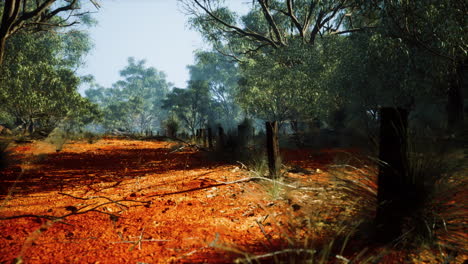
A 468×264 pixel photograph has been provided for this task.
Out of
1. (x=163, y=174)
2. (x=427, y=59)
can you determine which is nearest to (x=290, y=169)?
(x=163, y=174)

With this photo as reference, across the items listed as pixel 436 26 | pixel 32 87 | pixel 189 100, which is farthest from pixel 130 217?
pixel 189 100

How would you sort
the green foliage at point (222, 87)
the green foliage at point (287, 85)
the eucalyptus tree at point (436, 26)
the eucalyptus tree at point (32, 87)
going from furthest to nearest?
the green foliage at point (222, 87), the green foliage at point (287, 85), the eucalyptus tree at point (32, 87), the eucalyptus tree at point (436, 26)

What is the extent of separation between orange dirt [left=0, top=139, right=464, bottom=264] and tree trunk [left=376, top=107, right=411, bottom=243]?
387 millimetres

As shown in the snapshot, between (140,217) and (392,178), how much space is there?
269cm

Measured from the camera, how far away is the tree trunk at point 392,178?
206 cm

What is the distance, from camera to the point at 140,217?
10.1 ft

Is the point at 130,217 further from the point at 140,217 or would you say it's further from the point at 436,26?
Result: the point at 436,26

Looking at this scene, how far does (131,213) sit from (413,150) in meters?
3.20

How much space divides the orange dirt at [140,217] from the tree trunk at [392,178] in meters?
0.39

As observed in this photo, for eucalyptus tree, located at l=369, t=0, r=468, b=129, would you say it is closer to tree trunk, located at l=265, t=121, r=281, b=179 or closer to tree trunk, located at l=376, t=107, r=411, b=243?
tree trunk, located at l=265, t=121, r=281, b=179

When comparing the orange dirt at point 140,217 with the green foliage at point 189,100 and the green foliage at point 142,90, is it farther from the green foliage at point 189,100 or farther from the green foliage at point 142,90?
the green foliage at point 142,90

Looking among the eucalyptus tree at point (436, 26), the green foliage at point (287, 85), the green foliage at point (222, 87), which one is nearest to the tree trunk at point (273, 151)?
the eucalyptus tree at point (436, 26)

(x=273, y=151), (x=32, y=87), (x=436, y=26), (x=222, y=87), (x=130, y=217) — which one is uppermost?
(x=222, y=87)

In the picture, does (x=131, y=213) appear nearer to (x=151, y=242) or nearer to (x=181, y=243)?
(x=151, y=242)
